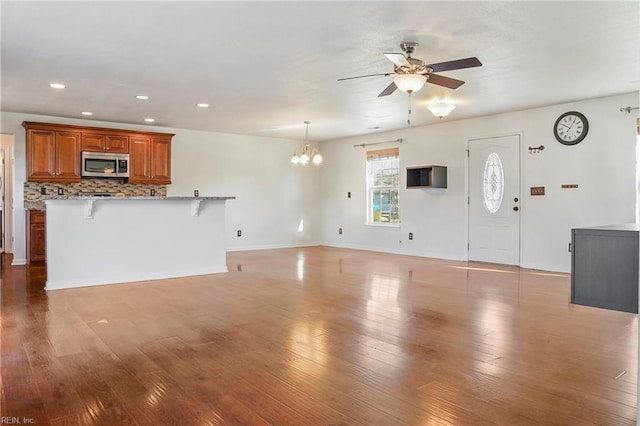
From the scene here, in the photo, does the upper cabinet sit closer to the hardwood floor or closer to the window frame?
the hardwood floor

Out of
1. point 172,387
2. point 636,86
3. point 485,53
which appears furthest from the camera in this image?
point 636,86

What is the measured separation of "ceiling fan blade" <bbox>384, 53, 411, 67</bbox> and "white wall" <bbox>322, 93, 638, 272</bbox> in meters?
3.85

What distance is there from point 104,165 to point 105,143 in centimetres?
39

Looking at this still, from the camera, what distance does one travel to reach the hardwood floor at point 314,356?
86.5 inches

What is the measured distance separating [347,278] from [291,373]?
11.0 ft

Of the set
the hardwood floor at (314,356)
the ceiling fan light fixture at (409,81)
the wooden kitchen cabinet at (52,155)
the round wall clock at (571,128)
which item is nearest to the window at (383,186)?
the round wall clock at (571,128)

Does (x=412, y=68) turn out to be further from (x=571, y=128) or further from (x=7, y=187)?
(x=7, y=187)

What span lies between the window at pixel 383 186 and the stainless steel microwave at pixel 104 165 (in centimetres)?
483

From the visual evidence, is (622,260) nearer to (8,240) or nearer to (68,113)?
(68,113)

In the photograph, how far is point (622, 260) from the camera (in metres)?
2.58

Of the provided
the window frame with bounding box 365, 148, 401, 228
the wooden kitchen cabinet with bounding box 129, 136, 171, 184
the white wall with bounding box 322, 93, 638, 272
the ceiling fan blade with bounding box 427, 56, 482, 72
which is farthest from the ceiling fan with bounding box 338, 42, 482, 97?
the wooden kitchen cabinet with bounding box 129, 136, 171, 184

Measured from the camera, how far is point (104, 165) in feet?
25.1

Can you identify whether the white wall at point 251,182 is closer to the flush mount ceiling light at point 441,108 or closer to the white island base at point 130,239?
the white island base at point 130,239

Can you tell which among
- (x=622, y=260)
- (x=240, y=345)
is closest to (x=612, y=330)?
(x=622, y=260)
